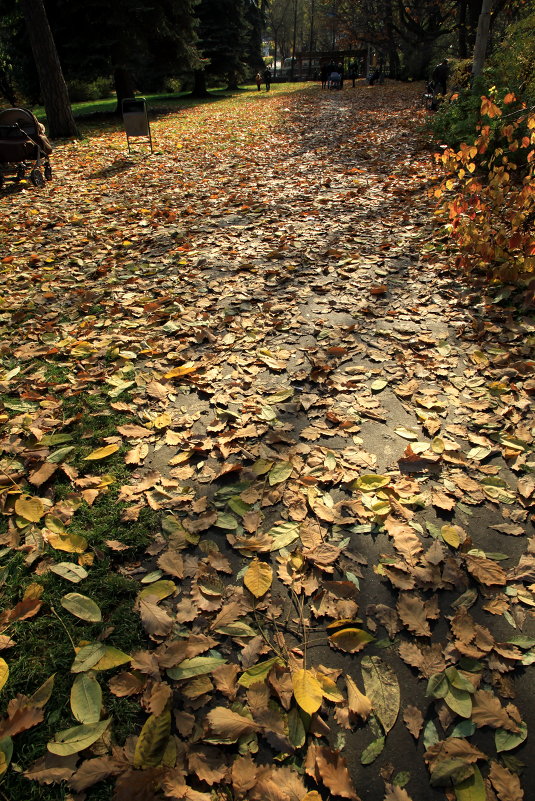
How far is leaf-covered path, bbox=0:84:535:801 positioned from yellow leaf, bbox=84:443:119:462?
0.04ft

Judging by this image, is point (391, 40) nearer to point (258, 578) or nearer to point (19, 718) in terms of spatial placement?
point (258, 578)

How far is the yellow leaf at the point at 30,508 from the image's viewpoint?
7.48 feet

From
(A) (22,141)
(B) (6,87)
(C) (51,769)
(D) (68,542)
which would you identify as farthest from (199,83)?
(C) (51,769)

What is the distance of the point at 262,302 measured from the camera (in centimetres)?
439

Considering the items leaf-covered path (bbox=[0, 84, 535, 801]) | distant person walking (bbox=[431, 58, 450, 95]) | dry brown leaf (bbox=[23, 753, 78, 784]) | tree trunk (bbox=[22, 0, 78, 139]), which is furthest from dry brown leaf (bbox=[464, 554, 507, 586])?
distant person walking (bbox=[431, 58, 450, 95])

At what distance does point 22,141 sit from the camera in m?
8.31

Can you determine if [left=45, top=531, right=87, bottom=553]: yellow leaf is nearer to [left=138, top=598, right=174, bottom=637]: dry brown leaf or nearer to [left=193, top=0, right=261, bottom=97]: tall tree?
[left=138, top=598, right=174, bottom=637]: dry brown leaf

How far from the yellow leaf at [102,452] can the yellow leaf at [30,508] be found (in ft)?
1.19

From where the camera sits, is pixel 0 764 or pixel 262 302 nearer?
pixel 0 764

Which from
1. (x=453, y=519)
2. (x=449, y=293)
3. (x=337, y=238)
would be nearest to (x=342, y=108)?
(x=337, y=238)

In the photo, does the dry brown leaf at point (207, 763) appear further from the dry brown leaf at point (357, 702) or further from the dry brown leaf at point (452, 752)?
the dry brown leaf at point (452, 752)

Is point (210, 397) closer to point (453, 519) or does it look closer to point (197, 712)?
point (453, 519)

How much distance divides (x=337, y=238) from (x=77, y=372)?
382cm

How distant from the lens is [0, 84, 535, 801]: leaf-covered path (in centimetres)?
150
